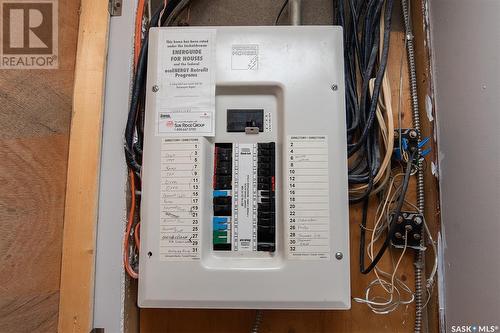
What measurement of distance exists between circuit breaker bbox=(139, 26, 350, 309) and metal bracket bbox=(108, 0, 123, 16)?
12 cm

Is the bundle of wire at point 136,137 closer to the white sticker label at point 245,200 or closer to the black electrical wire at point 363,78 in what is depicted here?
the white sticker label at point 245,200

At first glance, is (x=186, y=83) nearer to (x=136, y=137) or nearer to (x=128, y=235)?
(x=136, y=137)

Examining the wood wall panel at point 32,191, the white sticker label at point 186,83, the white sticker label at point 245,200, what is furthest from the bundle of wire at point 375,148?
the wood wall panel at point 32,191

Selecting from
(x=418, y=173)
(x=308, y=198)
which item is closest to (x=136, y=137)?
(x=308, y=198)

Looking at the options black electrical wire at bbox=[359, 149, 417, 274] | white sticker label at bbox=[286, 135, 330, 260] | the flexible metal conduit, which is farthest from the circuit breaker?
the flexible metal conduit

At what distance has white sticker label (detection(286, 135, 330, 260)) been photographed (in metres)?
0.66

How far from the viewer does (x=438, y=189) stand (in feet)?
2.41

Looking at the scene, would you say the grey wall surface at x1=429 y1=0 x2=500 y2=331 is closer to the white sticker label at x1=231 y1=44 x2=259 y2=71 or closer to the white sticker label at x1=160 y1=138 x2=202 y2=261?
the white sticker label at x1=231 y1=44 x2=259 y2=71

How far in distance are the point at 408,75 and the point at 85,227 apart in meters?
0.83

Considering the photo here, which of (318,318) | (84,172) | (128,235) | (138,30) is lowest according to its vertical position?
(318,318)

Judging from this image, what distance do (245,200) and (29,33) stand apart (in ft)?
1.97

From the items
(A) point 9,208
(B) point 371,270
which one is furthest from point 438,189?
(A) point 9,208

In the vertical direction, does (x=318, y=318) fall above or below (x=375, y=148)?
below

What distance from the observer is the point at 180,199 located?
672mm
